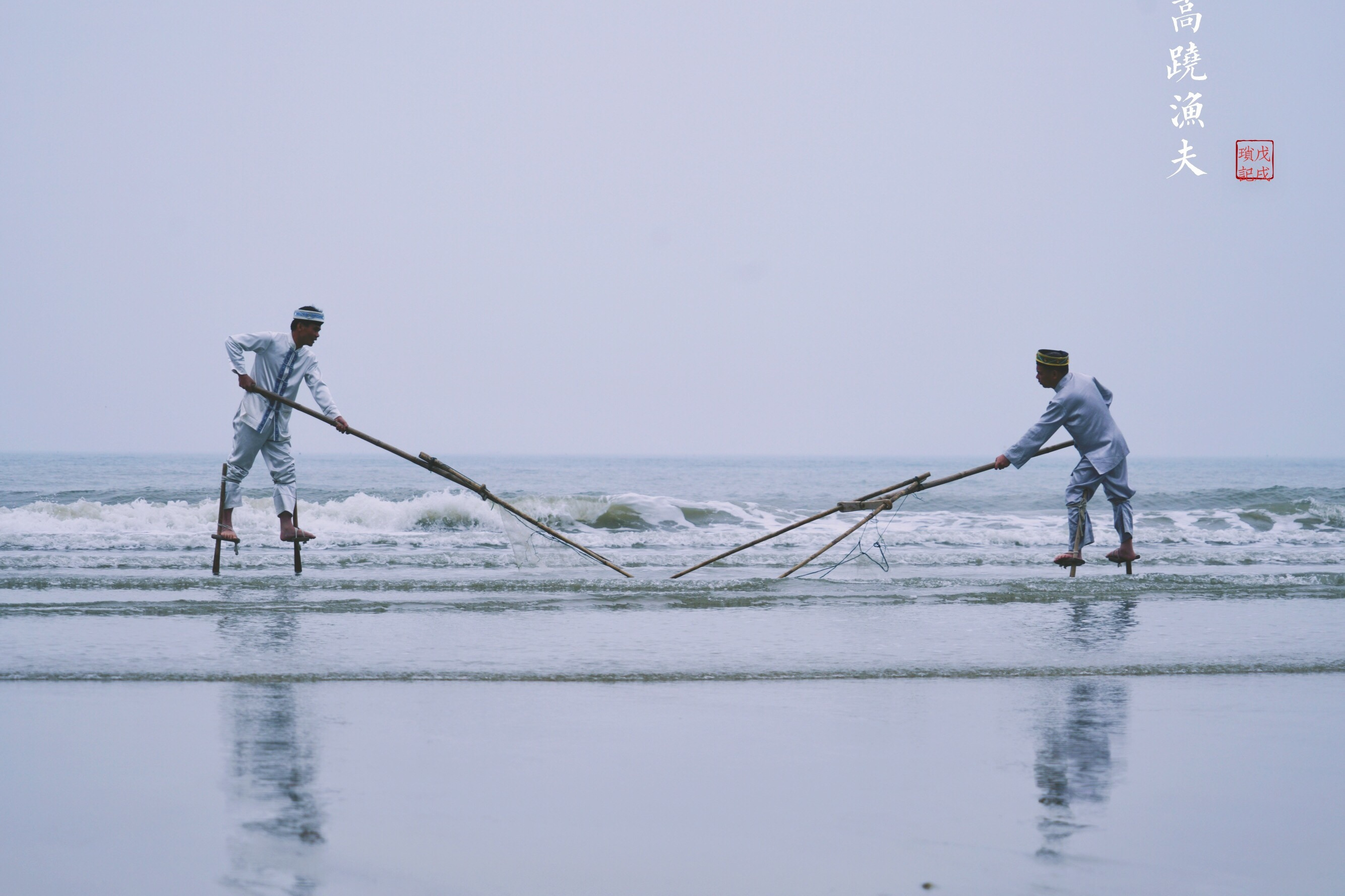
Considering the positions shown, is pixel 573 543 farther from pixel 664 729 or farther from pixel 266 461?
pixel 664 729

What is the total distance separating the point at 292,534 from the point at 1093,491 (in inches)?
261

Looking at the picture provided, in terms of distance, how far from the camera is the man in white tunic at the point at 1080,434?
820 cm

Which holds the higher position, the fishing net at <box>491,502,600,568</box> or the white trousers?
the white trousers

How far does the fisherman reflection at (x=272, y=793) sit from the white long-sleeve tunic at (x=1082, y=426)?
596 cm

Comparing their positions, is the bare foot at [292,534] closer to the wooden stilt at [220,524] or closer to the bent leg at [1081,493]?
the wooden stilt at [220,524]

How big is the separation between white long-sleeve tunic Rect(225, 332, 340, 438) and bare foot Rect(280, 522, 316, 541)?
81 cm

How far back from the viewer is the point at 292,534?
8.61 metres

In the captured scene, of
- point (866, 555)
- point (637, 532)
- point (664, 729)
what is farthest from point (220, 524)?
point (637, 532)

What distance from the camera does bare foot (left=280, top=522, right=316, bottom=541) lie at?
28.1 feet

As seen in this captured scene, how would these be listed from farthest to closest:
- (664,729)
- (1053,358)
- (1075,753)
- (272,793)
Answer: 1. (1053,358)
2. (664,729)
3. (1075,753)
4. (272,793)

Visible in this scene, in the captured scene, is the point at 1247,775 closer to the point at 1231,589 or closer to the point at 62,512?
the point at 1231,589

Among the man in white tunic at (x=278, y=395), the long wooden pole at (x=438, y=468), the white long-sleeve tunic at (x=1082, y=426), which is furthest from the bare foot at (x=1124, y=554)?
the man in white tunic at (x=278, y=395)

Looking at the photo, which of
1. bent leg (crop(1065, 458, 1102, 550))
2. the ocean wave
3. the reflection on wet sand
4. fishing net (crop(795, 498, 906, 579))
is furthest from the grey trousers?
the reflection on wet sand

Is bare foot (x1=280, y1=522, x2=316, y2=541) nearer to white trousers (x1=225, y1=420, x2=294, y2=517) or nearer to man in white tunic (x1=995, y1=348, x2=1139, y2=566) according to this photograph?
white trousers (x1=225, y1=420, x2=294, y2=517)
